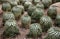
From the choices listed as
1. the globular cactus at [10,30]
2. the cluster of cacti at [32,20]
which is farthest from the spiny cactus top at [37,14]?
the globular cactus at [10,30]

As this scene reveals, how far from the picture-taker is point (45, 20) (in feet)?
22.5

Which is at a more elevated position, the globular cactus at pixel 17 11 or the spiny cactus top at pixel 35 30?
the globular cactus at pixel 17 11

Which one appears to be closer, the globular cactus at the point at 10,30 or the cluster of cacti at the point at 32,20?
the cluster of cacti at the point at 32,20

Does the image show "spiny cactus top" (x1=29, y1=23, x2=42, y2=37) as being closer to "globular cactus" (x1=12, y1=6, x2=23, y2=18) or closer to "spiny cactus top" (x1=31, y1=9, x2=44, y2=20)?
"spiny cactus top" (x1=31, y1=9, x2=44, y2=20)

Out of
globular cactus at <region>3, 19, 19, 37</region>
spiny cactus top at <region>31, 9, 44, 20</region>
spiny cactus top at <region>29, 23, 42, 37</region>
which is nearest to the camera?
spiny cactus top at <region>29, 23, 42, 37</region>

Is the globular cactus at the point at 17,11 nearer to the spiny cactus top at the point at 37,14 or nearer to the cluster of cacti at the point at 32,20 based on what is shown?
the cluster of cacti at the point at 32,20

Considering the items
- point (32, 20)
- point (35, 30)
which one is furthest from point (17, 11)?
point (35, 30)

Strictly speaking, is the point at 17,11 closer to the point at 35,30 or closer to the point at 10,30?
the point at 10,30

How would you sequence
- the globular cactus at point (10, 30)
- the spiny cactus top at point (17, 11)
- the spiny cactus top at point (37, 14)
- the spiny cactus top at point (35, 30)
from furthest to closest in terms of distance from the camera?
the spiny cactus top at point (17, 11) → the spiny cactus top at point (37, 14) → the globular cactus at point (10, 30) → the spiny cactus top at point (35, 30)

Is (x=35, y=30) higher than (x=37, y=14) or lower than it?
lower

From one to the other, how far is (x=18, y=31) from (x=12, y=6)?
2.49 metres

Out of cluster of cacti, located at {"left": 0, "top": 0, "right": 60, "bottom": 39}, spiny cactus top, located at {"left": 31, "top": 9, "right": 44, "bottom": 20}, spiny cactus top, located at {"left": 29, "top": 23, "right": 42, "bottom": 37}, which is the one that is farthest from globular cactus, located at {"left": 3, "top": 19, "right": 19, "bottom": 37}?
spiny cactus top, located at {"left": 31, "top": 9, "right": 44, "bottom": 20}

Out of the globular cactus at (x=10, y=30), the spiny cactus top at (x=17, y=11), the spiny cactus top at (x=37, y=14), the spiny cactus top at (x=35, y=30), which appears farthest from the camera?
the spiny cactus top at (x=17, y=11)

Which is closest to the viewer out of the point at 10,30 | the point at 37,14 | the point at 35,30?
the point at 35,30
